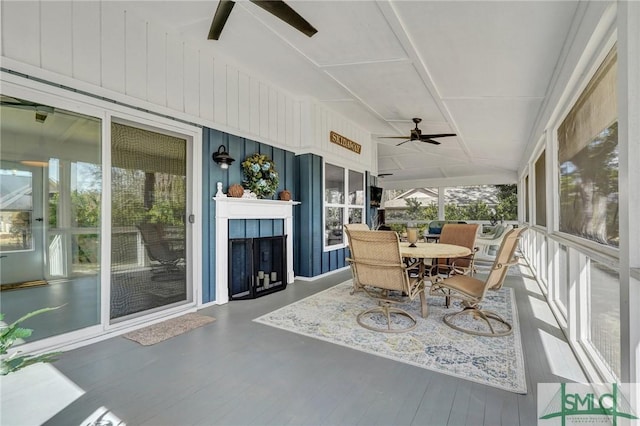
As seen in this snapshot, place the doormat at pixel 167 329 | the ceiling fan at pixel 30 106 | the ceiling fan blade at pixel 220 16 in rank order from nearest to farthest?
the ceiling fan at pixel 30 106 → the ceiling fan blade at pixel 220 16 → the doormat at pixel 167 329

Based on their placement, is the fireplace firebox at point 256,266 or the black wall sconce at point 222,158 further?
the fireplace firebox at point 256,266

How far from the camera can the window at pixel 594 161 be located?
1858 millimetres

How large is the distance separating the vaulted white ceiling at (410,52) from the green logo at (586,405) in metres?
2.52

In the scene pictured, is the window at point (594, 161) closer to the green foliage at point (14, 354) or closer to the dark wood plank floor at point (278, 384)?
the dark wood plank floor at point (278, 384)

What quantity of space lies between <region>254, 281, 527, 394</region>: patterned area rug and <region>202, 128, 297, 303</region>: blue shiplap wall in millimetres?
1031

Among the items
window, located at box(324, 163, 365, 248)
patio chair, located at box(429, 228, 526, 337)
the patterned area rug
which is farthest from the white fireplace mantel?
patio chair, located at box(429, 228, 526, 337)

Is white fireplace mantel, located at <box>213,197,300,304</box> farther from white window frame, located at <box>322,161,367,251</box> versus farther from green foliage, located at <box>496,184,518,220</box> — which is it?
green foliage, located at <box>496,184,518,220</box>

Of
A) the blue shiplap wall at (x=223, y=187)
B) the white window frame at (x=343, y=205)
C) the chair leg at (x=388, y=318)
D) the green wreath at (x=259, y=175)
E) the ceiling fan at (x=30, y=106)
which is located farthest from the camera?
the white window frame at (x=343, y=205)

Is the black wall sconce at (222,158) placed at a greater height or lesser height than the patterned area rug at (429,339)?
greater

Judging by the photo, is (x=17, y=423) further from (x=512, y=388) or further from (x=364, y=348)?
(x=512, y=388)

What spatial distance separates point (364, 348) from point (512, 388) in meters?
1.06

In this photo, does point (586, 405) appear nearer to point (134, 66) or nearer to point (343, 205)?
point (134, 66)

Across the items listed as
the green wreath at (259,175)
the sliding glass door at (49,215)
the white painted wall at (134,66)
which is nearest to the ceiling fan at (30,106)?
the sliding glass door at (49,215)

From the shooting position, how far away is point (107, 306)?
9.17 ft
